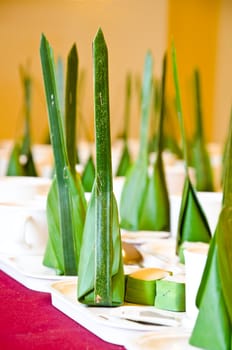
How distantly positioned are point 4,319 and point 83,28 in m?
4.03

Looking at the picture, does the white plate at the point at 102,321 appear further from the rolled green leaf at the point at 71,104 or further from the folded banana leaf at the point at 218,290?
the rolled green leaf at the point at 71,104

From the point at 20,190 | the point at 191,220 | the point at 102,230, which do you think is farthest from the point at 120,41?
the point at 102,230

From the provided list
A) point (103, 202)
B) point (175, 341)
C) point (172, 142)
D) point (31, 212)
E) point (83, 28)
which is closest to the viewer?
point (175, 341)

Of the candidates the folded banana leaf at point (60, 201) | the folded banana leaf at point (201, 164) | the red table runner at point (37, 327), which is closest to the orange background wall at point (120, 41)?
the folded banana leaf at point (201, 164)

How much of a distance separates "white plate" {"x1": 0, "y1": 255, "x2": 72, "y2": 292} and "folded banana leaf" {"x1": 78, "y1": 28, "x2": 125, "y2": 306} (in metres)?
0.09

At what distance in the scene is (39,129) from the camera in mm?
4754

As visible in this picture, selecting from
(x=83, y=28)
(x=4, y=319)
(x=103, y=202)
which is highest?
(x=83, y=28)

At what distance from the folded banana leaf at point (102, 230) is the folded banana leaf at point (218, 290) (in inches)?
5.7

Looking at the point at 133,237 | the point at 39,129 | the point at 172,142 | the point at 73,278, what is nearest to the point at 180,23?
the point at 39,129

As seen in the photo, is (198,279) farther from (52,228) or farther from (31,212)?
(31,212)

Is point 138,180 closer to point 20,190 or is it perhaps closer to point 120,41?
point 20,190

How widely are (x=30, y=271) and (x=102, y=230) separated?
0.20m

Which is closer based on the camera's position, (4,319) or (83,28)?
(4,319)

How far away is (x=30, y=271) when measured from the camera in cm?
103
